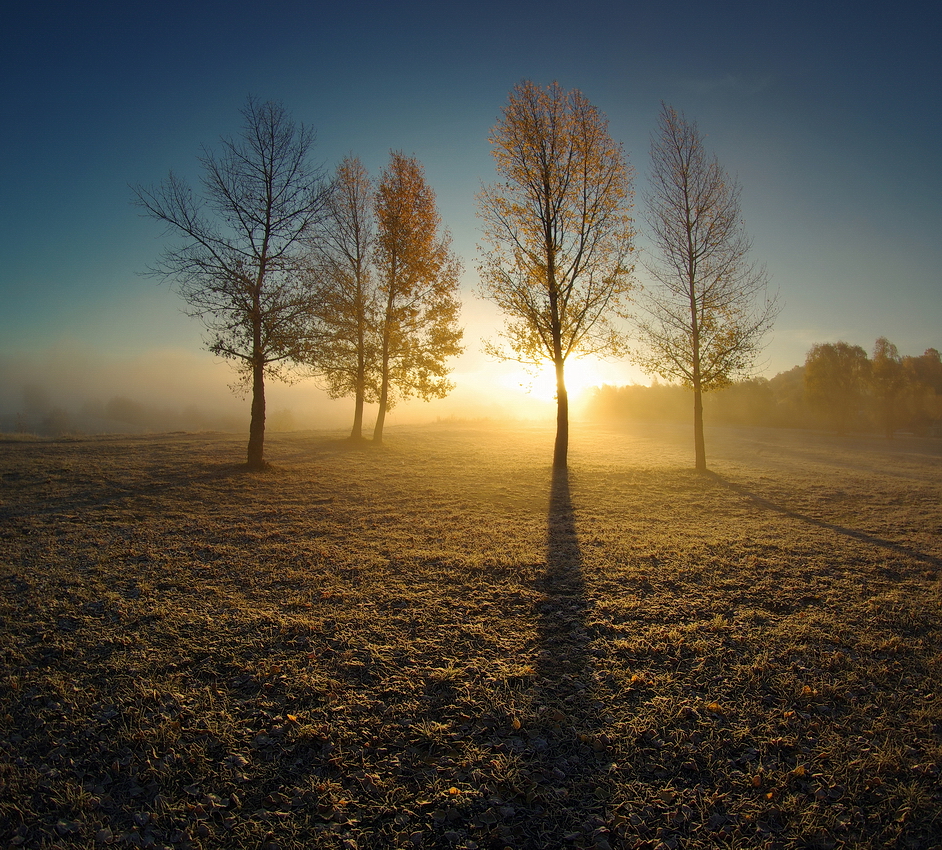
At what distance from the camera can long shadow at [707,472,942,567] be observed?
709 centimetres

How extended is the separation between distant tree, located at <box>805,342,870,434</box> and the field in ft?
114

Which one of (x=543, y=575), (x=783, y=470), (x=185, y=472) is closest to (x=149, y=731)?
(x=543, y=575)

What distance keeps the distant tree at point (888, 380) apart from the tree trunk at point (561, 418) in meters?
34.5

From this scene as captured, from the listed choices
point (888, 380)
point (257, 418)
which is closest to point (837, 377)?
point (888, 380)

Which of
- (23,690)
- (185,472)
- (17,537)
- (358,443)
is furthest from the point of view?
(358,443)

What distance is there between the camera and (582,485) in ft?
40.2

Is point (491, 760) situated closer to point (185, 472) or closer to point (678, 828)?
point (678, 828)

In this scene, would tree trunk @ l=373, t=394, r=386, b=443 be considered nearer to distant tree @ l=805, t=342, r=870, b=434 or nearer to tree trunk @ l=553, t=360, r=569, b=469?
tree trunk @ l=553, t=360, r=569, b=469

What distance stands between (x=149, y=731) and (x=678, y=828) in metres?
3.71

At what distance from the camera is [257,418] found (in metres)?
13.0

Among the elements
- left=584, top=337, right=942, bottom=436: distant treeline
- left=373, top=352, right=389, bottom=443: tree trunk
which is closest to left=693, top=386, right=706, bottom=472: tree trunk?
left=373, top=352, right=389, bottom=443: tree trunk

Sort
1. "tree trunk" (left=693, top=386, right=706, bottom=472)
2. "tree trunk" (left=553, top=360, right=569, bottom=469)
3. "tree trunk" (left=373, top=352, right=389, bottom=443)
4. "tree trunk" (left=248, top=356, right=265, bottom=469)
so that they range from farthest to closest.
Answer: "tree trunk" (left=373, top=352, right=389, bottom=443)
"tree trunk" (left=693, top=386, right=706, bottom=472)
"tree trunk" (left=553, top=360, right=569, bottom=469)
"tree trunk" (left=248, top=356, right=265, bottom=469)

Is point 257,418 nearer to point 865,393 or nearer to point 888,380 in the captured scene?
A: point 888,380

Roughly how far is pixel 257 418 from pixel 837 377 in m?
42.8
